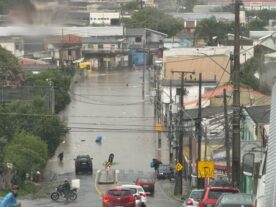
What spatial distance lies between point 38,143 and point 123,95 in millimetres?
33621

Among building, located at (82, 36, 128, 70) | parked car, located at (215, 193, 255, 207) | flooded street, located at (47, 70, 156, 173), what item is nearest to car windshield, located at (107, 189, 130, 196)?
parked car, located at (215, 193, 255, 207)

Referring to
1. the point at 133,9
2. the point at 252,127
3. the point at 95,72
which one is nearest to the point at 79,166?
the point at 252,127

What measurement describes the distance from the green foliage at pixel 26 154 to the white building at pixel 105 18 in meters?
51.9

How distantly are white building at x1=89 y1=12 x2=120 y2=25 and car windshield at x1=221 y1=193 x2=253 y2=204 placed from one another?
6922 cm

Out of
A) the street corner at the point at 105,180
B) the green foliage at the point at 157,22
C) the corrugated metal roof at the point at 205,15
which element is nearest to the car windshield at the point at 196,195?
the street corner at the point at 105,180

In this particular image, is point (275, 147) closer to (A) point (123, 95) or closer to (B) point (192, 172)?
(B) point (192, 172)

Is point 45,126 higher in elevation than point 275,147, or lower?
lower

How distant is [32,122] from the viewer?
33.8 metres

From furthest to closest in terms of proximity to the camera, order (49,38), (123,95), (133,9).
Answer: (133,9), (123,95), (49,38)

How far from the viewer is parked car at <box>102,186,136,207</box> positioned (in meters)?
18.2

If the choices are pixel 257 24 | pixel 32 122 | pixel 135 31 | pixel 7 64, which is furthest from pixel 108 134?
pixel 135 31

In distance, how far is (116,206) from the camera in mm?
18203

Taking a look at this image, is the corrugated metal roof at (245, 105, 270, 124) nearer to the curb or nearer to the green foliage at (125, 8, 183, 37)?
the curb

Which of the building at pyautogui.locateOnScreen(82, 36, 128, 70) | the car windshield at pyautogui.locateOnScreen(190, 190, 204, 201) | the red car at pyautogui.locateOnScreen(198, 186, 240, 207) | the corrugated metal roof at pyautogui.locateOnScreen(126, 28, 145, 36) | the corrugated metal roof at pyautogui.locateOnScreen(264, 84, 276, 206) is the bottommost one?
the building at pyautogui.locateOnScreen(82, 36, 128, 70)
